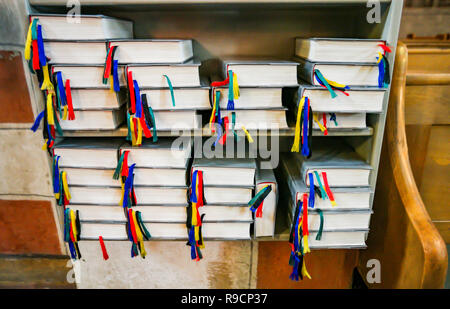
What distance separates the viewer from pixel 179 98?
967 millimetres

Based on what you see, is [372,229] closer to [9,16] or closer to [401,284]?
[401,284]

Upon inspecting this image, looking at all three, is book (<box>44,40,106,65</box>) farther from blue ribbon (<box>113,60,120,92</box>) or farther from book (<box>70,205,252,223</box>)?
book (<box>70,205,252,223</box>)

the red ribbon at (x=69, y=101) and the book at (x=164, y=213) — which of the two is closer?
the red ribbon at (x=69, y=101)

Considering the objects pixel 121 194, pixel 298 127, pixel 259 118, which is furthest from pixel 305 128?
pixel 121 194

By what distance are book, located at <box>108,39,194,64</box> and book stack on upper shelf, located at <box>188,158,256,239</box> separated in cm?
35

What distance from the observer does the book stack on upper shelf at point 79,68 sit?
891 millimetres

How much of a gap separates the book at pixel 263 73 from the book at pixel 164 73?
0.11m

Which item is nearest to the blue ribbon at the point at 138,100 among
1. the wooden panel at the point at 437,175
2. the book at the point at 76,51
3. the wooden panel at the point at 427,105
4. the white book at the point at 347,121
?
the book at the point at 76,51

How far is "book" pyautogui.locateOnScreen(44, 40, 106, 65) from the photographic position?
0.91m

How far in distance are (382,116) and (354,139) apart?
0.74 ft

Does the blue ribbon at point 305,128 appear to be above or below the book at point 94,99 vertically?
below

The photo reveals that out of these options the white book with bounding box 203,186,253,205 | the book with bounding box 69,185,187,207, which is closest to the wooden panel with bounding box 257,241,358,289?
the white book with bounding box 203,186,253,205

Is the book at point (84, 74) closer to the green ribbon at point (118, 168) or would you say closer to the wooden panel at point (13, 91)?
the green ribbon at point (118, 168)
